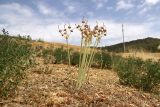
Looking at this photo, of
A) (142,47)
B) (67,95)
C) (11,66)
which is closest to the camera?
(11,66)

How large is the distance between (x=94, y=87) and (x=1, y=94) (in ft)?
8.60

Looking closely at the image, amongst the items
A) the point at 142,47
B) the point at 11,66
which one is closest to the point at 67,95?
the point at 11,66

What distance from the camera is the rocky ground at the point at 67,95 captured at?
743cm

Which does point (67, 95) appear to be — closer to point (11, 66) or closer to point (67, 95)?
point (67, 95)

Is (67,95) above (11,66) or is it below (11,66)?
below

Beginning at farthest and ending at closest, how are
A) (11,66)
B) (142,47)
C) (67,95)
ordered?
(142,47), (67,95), (11,66)

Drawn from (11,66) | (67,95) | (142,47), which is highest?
(142,47)

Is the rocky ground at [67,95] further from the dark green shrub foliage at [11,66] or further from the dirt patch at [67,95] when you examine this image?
the dark green shrub foliage at [11,66]

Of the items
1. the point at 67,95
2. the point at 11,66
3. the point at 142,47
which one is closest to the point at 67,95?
A: the point at 67,95

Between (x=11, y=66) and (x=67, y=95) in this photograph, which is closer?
(x=11, y=66)

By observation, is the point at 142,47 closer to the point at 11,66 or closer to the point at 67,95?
the point at 67,95

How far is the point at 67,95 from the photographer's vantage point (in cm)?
→ 795

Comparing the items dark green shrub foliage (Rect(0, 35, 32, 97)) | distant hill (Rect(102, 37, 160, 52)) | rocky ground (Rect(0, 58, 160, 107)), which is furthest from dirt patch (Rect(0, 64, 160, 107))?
distant hill (Rect(102, 37, 160, 52))

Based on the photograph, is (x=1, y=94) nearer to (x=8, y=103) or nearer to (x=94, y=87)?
(x=8, y=103)
